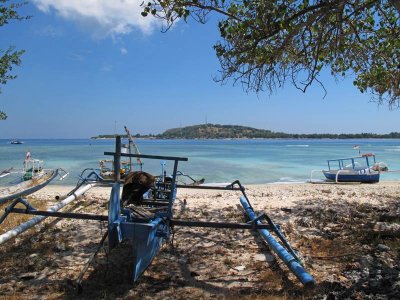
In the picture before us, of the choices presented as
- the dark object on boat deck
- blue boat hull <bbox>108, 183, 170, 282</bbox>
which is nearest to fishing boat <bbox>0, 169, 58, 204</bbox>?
the dark object on boat deck

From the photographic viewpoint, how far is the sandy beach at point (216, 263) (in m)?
4.81

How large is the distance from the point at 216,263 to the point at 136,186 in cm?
252

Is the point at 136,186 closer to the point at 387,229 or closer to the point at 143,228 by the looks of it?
the point at 143,228

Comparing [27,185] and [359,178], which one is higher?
[27,185]

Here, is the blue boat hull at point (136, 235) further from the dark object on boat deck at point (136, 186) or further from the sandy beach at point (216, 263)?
the dark object on boat deck at point (136, 186)

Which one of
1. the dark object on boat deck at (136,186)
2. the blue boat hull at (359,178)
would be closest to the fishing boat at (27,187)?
the dark object on boat deck at (136,186)

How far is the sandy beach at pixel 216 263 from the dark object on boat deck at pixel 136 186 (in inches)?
34.2

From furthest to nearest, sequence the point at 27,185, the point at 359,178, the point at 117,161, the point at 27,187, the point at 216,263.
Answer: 1. the point at 359,178
2. the point at 27,185
3. the point at 27,187
4. the point at 216,263
5. the point at 117,161

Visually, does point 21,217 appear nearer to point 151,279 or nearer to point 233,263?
point 151,279

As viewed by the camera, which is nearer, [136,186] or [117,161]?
[117,161]

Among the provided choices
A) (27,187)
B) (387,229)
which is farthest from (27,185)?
(387,229)

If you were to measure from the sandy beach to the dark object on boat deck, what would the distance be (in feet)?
2.85

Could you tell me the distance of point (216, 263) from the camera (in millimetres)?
6020

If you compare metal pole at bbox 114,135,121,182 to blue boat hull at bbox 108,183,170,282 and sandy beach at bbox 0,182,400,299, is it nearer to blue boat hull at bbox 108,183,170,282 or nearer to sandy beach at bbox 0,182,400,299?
blue boat hull at bbox 108,183,170,282
